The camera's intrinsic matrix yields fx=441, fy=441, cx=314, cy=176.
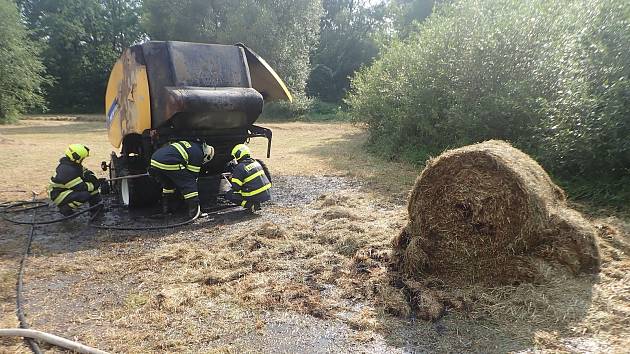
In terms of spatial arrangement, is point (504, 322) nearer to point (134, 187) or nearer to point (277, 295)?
point (277, 295)

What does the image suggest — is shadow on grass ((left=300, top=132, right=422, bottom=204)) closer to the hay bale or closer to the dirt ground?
the dirt ground

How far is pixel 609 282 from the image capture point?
148 inches

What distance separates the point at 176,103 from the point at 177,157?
73cm

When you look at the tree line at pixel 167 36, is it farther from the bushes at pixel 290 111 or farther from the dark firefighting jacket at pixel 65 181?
the dark firefighting jacket at pixel 65 181

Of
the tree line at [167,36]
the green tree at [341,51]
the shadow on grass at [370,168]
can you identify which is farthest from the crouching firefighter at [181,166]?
the green tree at [341,51]

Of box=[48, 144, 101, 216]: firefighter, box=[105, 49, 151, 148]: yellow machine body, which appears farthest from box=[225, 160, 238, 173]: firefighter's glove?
box=[48, 144, 101, 216]: firefighter

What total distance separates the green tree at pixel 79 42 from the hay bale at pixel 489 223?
39910 millimetres

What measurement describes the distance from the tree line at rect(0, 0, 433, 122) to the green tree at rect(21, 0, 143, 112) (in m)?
0.08

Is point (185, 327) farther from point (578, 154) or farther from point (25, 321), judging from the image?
point (578, 154)

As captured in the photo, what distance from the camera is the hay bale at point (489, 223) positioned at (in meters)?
3.78

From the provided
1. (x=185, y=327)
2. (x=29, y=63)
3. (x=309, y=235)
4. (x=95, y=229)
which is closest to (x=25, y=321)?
(x=185, y=327)

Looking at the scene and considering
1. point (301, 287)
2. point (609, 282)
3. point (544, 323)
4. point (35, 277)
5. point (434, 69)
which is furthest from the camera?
point (434, 69)

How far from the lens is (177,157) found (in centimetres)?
596

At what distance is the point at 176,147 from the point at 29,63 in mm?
25358
